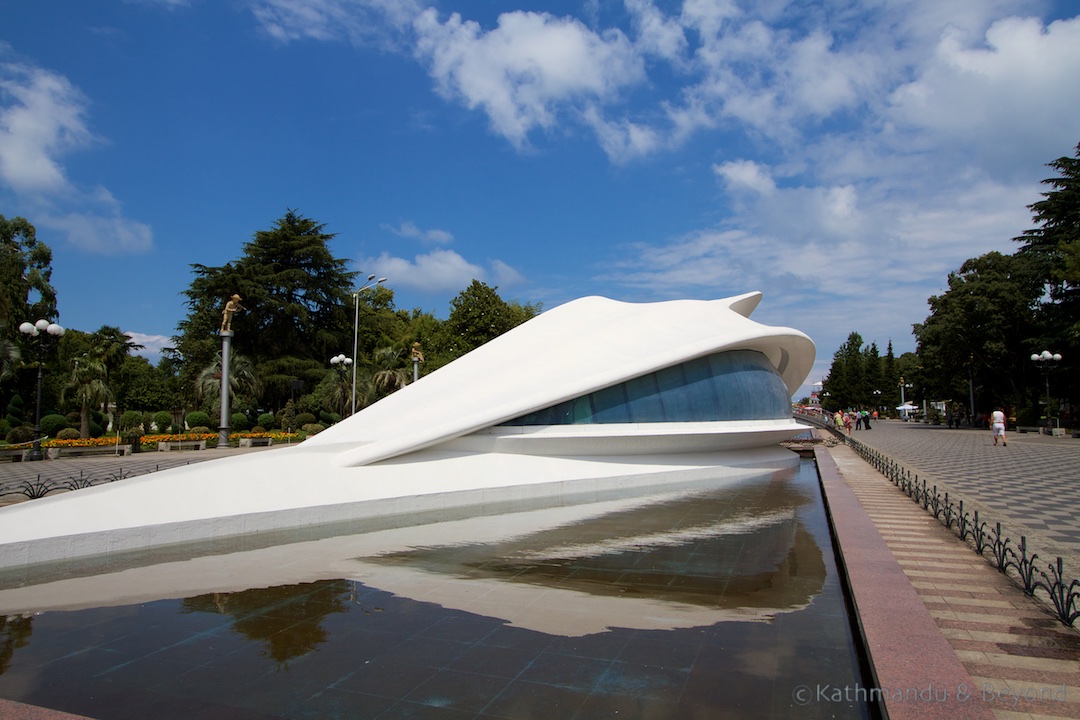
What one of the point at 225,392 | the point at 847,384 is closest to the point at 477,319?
the point at 225,392

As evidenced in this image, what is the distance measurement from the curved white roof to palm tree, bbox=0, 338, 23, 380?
28.3 m

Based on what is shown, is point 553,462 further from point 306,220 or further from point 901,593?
point 306,220

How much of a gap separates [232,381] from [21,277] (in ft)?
48.9

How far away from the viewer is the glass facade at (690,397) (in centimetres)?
1277

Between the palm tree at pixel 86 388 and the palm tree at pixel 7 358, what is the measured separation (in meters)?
2.42

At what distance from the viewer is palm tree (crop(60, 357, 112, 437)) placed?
99.7ft

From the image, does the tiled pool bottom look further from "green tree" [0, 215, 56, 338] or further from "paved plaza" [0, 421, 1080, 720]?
"green tree" [0, 215, 56, 338]

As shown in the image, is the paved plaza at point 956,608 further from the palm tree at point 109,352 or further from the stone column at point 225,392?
the palm tree at point 109,352

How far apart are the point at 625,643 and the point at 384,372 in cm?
3014

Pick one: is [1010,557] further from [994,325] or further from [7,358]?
[7,358]

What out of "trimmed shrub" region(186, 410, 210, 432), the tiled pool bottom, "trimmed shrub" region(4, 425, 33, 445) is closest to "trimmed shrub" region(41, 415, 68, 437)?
"trimmed shrub" region(4, 425, 33, 445)

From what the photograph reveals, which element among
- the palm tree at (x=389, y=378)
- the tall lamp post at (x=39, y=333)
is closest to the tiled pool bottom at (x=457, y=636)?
the tall lamp post at (x=39, y=333)

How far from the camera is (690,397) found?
14156mm

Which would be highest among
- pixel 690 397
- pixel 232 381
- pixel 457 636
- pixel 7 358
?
pixel 7 358
